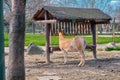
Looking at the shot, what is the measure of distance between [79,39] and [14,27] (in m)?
4.70

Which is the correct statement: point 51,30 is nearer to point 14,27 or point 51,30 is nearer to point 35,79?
point 35,79

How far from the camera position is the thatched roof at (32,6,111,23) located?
41.7 ft

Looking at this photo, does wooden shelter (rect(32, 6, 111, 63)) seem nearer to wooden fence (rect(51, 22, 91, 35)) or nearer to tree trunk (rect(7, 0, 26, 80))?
wooden fence (rect(51, 22, 91, 35))

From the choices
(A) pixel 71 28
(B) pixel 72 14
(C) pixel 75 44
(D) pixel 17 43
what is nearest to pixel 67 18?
(B) pixel 72 14

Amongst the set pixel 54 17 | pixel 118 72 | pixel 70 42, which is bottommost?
pixel 118 72

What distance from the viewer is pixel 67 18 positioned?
1261 cm

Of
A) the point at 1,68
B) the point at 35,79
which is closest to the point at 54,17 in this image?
the point at 35,79

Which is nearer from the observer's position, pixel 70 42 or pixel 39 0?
pixel 70 42

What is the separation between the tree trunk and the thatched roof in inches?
182

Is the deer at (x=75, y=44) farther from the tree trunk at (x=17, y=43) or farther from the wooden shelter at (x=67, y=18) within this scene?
the tree trunk at (x=17, y=43)

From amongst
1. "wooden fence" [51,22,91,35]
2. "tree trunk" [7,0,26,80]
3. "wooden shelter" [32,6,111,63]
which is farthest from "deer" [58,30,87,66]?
"tree trunk" [7,0,26,80]

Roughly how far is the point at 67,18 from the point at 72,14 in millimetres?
678

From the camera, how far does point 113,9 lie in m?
67.6

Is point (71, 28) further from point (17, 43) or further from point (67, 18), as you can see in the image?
point (17, 43)
